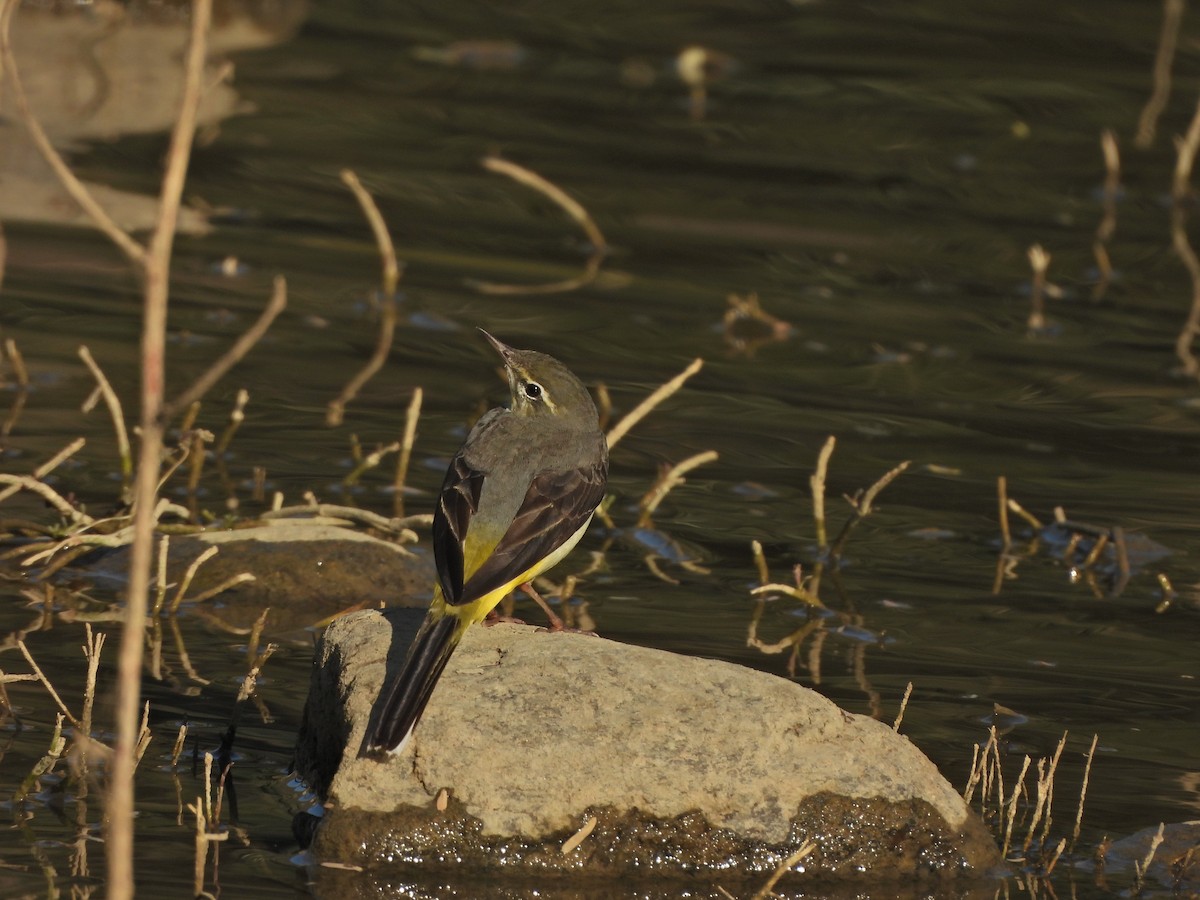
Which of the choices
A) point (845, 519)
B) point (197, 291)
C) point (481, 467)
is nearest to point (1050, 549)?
point (845, 519)

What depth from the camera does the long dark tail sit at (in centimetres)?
650

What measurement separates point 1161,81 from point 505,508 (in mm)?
14544

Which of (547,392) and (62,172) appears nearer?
(62,172)

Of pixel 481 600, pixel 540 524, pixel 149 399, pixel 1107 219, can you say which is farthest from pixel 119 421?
pixel 1107 219

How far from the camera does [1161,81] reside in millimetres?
20297

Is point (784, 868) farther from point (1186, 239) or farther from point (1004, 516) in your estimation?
point (1186, 239)

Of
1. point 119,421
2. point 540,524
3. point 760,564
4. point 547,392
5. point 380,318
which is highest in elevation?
point 547,392

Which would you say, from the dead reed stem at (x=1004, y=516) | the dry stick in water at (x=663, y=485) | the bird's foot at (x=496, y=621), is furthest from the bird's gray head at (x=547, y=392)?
the dead reed stem at (x=1004, y=516)

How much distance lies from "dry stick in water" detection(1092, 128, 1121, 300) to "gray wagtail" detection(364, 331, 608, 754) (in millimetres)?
7951

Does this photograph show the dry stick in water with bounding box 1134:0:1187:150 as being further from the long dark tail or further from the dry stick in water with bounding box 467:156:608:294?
the long dark tail

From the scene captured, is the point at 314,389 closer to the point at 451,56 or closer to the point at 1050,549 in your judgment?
the point at 1050,549

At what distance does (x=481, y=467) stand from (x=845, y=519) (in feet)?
11.6

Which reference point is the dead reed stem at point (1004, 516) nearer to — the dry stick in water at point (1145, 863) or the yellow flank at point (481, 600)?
the yellow flank at point (481, 600)

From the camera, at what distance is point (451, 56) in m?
21.0
